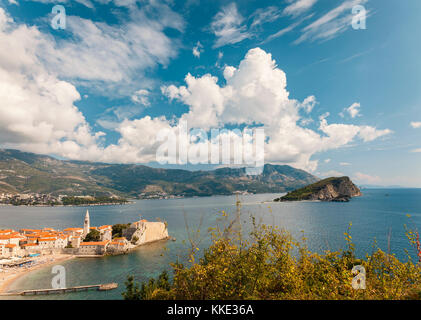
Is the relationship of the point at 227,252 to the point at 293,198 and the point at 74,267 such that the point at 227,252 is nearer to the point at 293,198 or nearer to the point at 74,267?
the point at 74,267

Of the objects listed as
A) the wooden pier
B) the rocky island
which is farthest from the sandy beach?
the rocky island

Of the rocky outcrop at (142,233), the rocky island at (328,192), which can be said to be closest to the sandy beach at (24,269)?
the rocky outcrop at (142,233)

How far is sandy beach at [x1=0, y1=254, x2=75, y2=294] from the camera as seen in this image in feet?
117

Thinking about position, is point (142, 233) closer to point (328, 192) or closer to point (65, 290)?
point (65, 290)

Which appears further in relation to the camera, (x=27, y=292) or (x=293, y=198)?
(x=293, y=198)

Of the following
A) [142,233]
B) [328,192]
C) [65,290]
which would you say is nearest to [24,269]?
[65,290]

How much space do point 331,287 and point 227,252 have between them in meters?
4.22

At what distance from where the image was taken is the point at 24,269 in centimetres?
4200

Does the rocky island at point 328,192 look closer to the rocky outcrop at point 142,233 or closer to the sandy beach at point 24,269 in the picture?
the rocky outcrop at point 142,233

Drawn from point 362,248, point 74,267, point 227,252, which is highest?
point 227,252

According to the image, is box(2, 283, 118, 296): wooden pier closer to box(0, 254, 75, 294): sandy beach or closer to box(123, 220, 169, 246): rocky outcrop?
box(0, 254, 75, 294): sandy beach

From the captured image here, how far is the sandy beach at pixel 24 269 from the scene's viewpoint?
117 ft

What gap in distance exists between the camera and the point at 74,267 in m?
42.8
